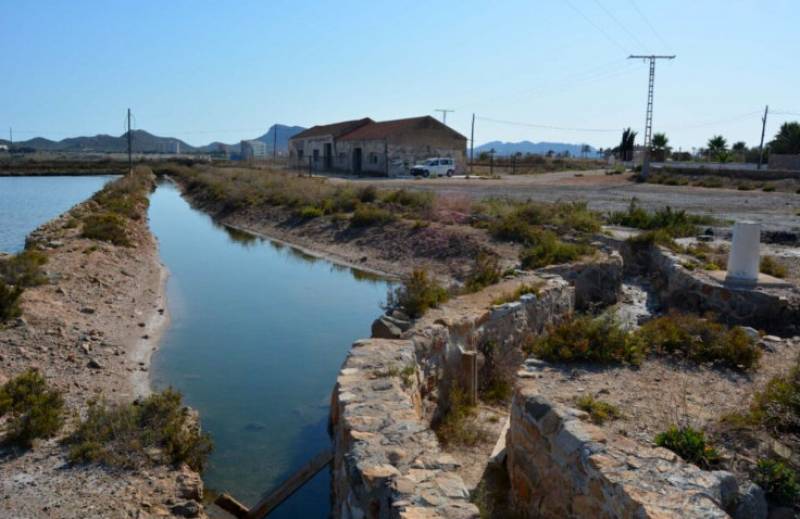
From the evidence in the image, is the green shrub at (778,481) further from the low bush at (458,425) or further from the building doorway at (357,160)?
the building doorway at (357,160)

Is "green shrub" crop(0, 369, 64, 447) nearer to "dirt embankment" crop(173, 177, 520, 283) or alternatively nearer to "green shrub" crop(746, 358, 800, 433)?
"green shrub" crop(746, 358, 800, 433)

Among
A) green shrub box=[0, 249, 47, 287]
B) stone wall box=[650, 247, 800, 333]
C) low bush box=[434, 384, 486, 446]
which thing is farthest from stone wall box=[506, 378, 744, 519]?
green shrub box=[0, 249, 47, 287]

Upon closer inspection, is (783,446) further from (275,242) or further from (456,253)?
(275,242)

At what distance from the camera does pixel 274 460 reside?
27.9 ft

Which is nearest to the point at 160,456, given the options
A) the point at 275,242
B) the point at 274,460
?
the point at 274,460

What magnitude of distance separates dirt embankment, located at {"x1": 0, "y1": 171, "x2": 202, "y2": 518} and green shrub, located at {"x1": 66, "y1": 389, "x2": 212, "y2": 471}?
0.15 meters

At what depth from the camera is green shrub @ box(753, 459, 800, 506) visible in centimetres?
509

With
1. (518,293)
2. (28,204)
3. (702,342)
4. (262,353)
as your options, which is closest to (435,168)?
(28,204)

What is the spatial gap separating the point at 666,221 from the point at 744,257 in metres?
8.76

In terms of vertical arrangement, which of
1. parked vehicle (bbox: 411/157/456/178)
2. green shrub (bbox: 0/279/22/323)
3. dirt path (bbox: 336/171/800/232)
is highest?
parked vehicle (bbox: 411/157/456/178)

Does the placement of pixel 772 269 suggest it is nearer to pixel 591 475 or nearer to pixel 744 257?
pixel 744 257

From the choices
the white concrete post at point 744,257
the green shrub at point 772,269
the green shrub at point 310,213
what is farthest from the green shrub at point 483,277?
the green shrub at point 310,213

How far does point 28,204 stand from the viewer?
43656mm

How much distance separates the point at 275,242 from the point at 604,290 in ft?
57.6
